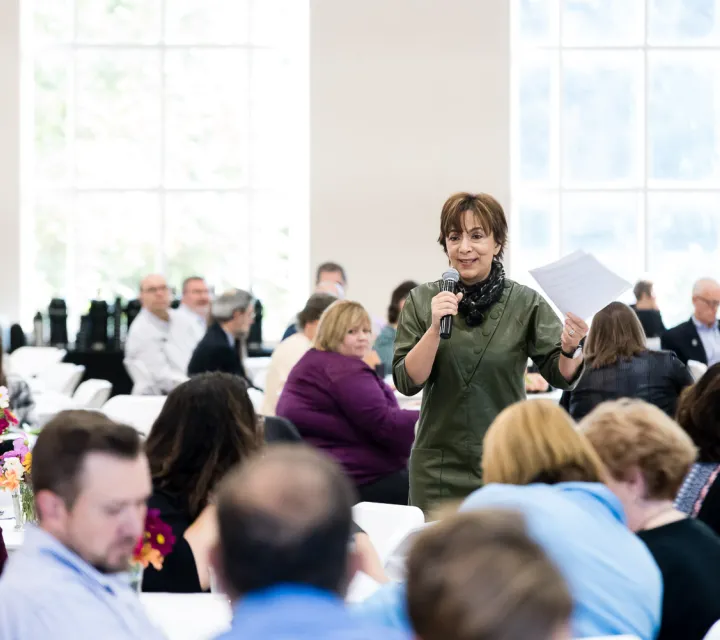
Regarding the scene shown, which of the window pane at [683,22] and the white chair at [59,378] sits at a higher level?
the window pane at [683,22]

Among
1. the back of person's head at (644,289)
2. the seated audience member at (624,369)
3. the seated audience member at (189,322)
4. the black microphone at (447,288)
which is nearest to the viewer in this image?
the black microphone at (447,288)

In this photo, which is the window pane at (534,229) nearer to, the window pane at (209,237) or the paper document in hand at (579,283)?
the window pane at (209,237)

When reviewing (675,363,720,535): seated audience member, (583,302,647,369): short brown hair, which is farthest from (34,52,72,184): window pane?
(675,363,720,535): seated audience member

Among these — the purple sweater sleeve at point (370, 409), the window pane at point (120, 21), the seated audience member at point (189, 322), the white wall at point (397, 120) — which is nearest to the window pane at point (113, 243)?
the window pane at point (120, 21)

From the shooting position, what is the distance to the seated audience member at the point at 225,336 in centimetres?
639

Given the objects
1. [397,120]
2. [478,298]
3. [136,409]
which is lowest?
[136,409]

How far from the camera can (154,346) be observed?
8.16 metres

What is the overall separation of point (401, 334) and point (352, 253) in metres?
8.06

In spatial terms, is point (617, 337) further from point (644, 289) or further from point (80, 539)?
point (644, 289)

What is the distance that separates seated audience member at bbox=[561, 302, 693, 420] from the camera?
4.88 meters

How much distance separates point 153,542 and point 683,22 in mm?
11036

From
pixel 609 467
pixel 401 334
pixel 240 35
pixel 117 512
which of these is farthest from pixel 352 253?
pixel 117 512

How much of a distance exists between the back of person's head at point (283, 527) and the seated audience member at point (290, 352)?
15.3 ft

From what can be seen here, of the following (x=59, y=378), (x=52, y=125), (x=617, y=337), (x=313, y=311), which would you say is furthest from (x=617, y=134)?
(x=617, y=337)
